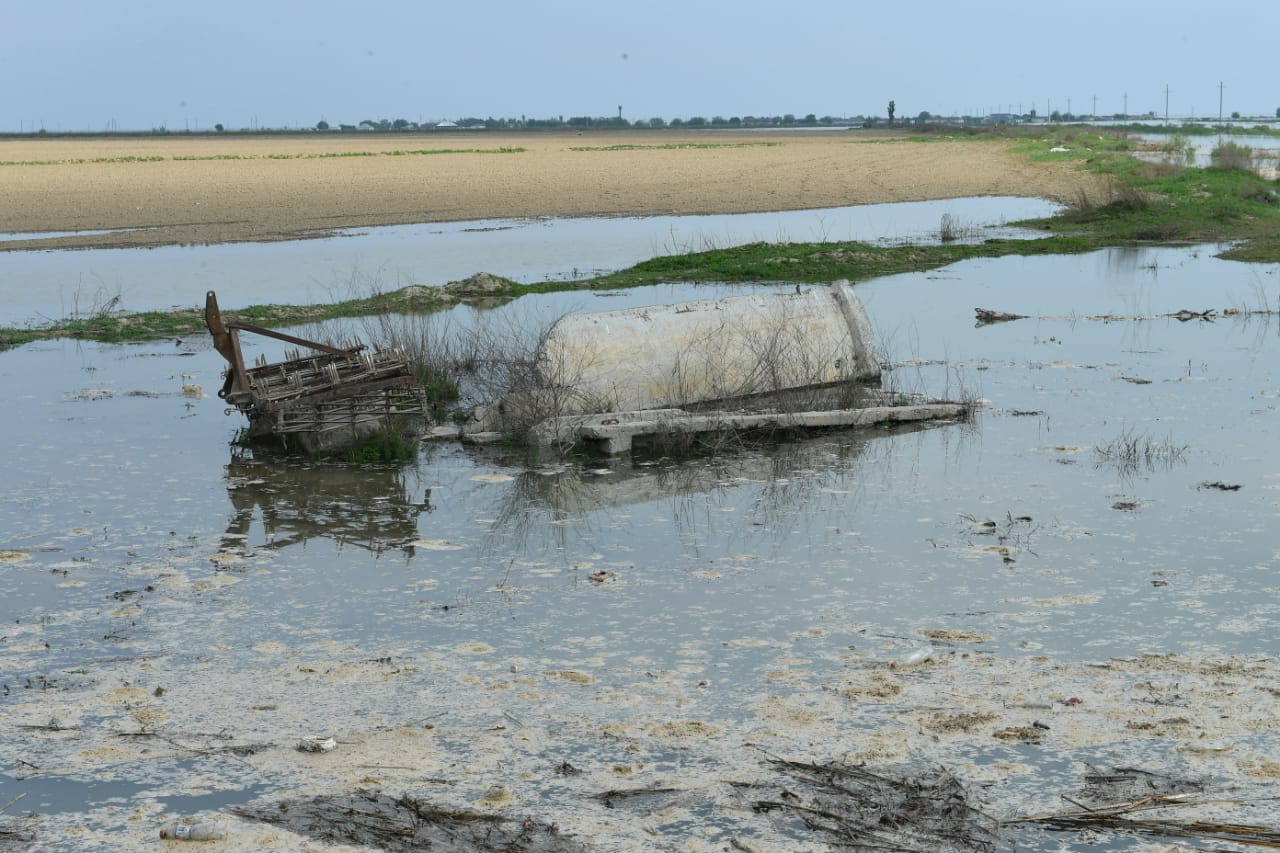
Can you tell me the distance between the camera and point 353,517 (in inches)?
383

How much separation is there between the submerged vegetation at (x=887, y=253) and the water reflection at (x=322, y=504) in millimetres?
7206

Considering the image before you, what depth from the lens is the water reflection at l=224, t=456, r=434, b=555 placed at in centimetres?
925

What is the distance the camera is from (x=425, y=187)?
4716 centimetres

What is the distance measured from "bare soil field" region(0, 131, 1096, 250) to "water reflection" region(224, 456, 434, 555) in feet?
69.3

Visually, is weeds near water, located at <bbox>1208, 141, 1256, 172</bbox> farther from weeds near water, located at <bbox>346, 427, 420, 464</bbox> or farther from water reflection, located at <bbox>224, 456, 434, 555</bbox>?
water reflection, located at <bbox>224, 456, 434, 555</bbox>

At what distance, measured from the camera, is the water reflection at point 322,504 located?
30.3ft

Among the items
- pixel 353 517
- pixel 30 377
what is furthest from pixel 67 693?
pixel 30 377

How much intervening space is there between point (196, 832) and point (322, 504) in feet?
16.5

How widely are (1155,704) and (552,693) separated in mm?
2686

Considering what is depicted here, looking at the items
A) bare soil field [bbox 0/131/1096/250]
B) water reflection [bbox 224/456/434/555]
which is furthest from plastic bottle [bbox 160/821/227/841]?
bare soil field [bbox 0/131/1096/250]

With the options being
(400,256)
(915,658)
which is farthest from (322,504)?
(400,256)

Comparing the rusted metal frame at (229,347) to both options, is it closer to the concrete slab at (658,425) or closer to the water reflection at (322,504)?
the water reflection at (322,504)

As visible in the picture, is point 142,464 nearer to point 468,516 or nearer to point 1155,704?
point 468,516

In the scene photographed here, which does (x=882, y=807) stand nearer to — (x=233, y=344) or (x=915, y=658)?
(x=915, y=658)
